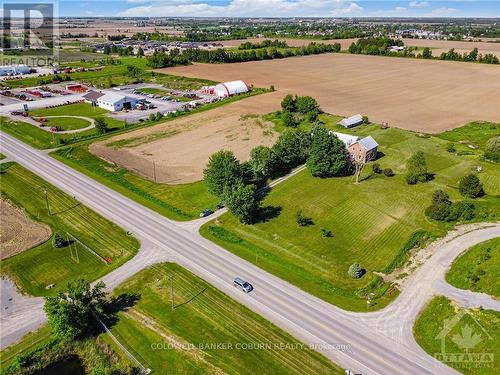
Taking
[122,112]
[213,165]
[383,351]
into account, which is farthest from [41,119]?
[383,351]

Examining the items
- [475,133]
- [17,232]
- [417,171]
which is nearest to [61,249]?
[17,232]

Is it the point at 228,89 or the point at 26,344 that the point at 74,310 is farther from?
the point at 228,89

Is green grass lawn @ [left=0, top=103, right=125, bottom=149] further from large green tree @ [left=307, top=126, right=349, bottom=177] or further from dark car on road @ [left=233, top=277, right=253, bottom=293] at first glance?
dark car on road @ [left=233, top=277, right=253, bottom=293]

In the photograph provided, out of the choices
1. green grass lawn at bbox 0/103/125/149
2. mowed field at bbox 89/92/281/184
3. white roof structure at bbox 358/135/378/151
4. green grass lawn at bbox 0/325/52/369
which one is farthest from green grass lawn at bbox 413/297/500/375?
green grass lawn at bbox 0/103/125/149

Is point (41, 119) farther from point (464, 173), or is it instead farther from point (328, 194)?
point (464, 173)

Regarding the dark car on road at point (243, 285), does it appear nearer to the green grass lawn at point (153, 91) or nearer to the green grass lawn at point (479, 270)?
the green grass lawn at point (479, 270)

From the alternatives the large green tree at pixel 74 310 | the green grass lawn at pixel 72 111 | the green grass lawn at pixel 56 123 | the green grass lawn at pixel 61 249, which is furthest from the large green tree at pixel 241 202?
the green grass lawn at pixel 72 111
